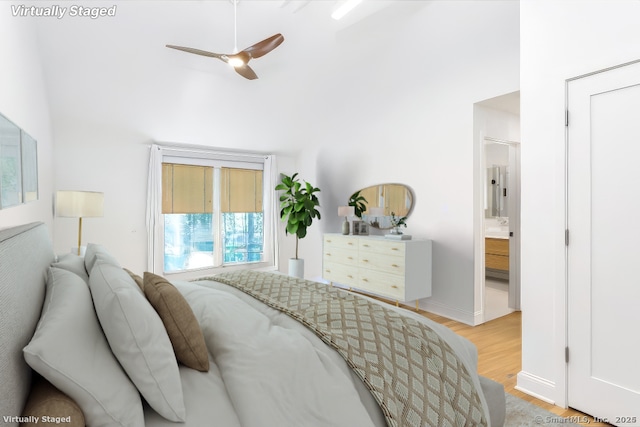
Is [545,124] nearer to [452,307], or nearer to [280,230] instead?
[452,307]

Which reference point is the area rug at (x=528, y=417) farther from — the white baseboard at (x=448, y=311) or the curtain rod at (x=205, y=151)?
the curtain rod at (x=205, y=151)

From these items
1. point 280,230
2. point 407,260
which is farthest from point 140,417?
point 280,230

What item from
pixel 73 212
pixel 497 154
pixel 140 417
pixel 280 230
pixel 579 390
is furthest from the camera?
pixel 280 230

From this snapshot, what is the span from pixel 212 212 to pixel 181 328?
190 inches

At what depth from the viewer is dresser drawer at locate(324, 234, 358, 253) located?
4.71 meters

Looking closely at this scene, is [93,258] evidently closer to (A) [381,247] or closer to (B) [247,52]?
(B) [247,52]

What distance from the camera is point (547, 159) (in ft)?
7.72

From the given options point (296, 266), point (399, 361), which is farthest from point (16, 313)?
point (296, 266)

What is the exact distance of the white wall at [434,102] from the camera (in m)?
3.48

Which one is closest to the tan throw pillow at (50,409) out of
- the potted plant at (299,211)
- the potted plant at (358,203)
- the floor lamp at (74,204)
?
the floor lamp at (74,204)

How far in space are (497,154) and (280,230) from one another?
362 cm

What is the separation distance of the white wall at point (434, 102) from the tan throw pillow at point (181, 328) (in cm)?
332

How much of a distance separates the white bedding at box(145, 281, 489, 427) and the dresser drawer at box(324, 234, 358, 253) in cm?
323

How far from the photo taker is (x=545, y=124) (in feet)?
7.74
